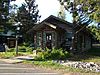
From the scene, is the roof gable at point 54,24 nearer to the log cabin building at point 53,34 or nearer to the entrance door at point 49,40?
the log cabin building at point 53,34

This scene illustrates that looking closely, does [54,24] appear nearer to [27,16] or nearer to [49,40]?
[49,40]

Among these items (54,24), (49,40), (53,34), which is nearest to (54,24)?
(54,24)

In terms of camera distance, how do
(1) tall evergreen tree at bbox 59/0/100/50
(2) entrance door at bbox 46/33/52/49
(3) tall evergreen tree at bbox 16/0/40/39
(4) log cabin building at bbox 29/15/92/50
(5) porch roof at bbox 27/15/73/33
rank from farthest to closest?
(3) tall evergreen tree at bbox 16/0/40/39, (2) entrance door at bbox 46/33/52/49, (4) log cabin building at bbox 29/15/92/50, (5) porch roof at bbox 27/15/73/33, (1) tall evergreen tree at bbox 59/0/100/50

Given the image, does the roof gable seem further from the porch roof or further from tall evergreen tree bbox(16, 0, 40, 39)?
tall evergreen tree bbox(16, 0, 40, 39)

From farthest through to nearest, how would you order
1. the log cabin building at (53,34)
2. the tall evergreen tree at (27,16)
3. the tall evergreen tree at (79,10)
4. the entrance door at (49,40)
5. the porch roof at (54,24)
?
the tall evergreen tree at (27,16) → the entrance door at (49,40) → the log cabin building at (53,34) → the porch roof at (54,24) → the tall evergreen tree at (79,10)

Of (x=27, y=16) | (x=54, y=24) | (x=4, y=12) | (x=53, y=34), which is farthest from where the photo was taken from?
(x=27, y=16)

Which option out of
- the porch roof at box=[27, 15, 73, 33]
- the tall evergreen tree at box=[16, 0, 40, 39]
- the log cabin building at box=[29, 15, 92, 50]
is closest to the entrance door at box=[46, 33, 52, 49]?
the log cabin building at box=[29, 15, 92, 50]

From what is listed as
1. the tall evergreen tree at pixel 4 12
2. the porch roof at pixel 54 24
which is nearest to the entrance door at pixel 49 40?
the porch roof at pixel 54 24

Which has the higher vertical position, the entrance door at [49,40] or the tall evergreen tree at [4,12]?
the tall evergreen tree at [4,12]

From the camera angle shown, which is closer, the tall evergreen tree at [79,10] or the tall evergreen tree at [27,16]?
the tall evergreen tree at [79,10]

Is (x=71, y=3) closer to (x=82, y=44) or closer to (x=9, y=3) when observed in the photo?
(x=9, y=3)

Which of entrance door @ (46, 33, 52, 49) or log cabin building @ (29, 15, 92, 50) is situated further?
entrance door @ (46, 33, 52, 49)

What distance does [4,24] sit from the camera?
1496 inches

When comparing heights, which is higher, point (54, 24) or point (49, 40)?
point (54, 24)
